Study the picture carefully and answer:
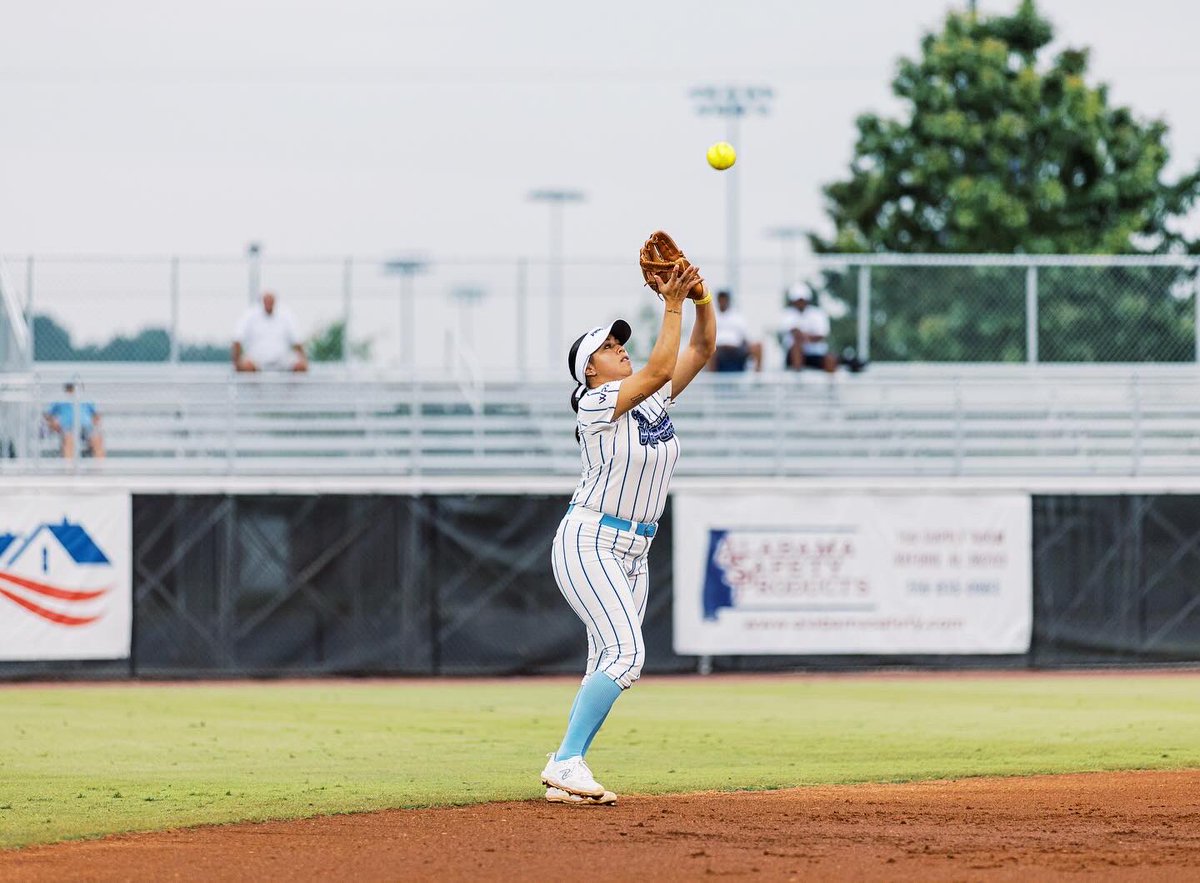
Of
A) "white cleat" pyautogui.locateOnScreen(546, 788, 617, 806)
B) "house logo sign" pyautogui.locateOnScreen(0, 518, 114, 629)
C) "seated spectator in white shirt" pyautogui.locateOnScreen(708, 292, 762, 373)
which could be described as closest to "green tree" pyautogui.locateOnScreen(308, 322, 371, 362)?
"seated spectator in white shirt" pyautogui.locateOnScreen(708, 292, 762, 373)

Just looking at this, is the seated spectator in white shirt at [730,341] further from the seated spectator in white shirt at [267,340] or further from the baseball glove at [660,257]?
the baseball glove at [660,257]

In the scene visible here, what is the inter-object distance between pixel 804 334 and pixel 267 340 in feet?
19.8

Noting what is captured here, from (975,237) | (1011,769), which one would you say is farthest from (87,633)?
(975,237)

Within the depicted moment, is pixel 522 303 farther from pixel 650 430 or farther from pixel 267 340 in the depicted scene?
pixel 650 430

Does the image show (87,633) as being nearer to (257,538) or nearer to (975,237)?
(257,538)

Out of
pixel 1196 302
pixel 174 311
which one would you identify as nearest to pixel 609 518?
pixel 174 311

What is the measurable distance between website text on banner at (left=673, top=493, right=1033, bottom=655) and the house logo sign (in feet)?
18.1

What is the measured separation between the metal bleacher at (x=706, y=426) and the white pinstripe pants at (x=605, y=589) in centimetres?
1088

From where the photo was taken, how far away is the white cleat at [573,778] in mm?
7656

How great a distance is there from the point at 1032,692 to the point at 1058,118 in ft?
81.2

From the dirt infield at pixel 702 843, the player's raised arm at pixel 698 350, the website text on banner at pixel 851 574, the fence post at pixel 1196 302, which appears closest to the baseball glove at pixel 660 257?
the player's raised arm at pixel 698 350

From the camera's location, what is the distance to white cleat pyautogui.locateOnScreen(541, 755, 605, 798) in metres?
7.66

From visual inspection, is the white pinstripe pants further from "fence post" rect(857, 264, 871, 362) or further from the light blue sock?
"fence post" rect(857, 264, 871, 362)

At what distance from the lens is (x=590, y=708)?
24.6 ft
